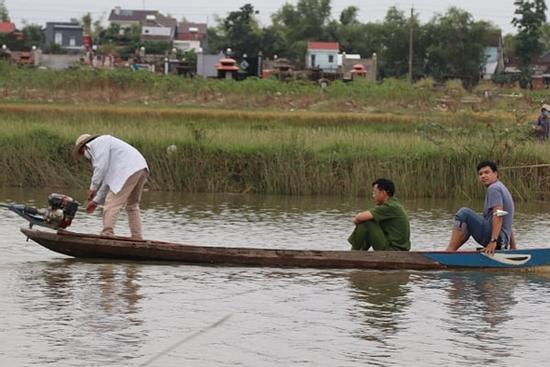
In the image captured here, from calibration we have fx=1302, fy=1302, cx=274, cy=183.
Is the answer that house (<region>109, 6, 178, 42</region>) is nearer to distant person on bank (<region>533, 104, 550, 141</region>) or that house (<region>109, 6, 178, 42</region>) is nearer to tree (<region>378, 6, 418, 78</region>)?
tree (<region>378, 6, 418, 78</region>)

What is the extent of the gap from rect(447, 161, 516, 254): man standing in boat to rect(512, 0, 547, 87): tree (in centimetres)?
6038

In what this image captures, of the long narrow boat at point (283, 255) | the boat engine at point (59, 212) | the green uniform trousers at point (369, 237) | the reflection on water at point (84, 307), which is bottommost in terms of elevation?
the reflection on water at point (84, 307)

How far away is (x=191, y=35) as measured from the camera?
11812 cm

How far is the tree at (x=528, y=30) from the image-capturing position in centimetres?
7312

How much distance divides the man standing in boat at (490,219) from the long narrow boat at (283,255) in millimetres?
176

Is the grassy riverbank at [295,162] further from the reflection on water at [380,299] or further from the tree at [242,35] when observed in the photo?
the tree at [242,35]

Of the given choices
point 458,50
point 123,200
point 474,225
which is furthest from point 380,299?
point 458,50

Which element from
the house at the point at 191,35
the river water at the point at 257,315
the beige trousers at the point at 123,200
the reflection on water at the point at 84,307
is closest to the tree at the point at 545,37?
the house at the point at 191,35

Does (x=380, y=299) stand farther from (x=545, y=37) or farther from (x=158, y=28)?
(x=158, y=28)

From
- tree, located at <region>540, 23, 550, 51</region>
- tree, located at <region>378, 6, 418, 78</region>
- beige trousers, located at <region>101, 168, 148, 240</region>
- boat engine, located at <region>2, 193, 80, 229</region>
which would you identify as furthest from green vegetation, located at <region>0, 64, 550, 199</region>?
tree, located at <region>540, 23, 550, 51</region>

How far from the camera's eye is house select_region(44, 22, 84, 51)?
100375 millimetres

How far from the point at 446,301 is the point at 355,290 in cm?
92

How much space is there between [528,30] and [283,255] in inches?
2537

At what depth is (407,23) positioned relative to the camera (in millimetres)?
79062
